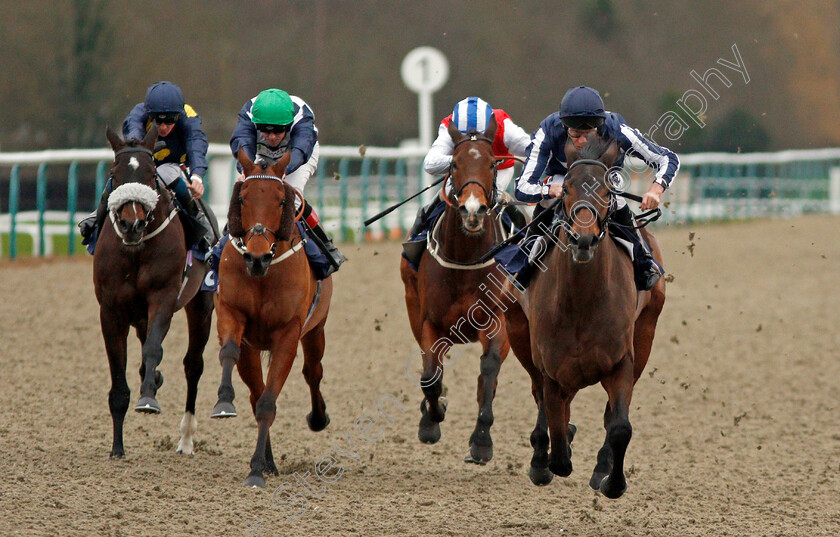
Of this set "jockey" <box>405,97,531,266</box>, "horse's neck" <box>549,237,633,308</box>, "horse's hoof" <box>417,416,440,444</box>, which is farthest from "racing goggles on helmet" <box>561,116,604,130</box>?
"horse's hoof" <box>417,416,440,444</box>

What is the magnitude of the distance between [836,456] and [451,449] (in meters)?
2.41

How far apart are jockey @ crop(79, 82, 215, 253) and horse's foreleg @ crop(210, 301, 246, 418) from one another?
0.99 metres

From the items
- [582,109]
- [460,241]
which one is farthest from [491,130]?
[582,109]

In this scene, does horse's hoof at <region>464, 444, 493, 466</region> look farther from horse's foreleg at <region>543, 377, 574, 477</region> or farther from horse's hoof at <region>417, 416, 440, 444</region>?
horse's foreleg at <region>543, 377, 574, 477</region>

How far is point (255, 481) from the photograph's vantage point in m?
5.93

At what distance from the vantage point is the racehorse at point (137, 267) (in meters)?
6.19

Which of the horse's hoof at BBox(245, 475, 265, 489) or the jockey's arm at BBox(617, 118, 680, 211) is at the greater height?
the jockey's arm at BBox(617, 118, 680, 211)

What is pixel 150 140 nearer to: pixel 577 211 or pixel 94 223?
pixel 94 223

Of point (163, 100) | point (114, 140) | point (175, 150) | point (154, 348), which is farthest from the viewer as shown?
point (175, 150)

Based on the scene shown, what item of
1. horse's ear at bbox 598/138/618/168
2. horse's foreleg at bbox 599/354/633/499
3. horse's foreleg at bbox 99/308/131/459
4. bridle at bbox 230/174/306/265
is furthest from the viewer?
horse's foreleg at bbox 99/308/131/459

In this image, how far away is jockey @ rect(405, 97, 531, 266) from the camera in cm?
682

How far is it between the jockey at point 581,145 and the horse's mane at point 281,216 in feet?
3.90

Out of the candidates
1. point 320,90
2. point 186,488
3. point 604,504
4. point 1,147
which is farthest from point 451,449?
point 320,90

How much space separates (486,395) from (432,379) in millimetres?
330
